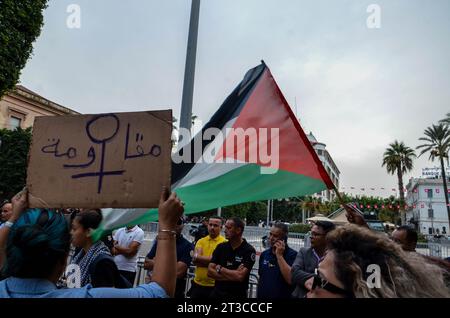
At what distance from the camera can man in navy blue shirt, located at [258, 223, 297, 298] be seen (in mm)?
3849

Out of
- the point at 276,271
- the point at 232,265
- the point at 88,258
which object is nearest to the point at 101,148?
the point at 88,258

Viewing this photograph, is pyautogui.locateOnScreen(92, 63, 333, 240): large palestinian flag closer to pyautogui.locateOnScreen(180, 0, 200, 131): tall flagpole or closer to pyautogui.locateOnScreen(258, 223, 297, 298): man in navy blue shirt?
pyautogui.locateOnScreen(258, 223, 297, 298): man in navy blue shirt

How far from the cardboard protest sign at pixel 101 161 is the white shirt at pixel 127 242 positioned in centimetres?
340

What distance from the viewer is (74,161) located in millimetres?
1870

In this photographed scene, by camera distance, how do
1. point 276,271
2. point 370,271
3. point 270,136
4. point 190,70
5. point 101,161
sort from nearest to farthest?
point 370,271 < point 101,161 < point 270,136 < point 276,271 < point 190,70

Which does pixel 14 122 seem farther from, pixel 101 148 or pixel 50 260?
pixel 50 260

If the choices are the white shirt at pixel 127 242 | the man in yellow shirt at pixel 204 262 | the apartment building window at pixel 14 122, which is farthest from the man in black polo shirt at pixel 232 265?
the apartment building window at pixel 14 122

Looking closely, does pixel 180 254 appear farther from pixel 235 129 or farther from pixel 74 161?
pixel 74 161

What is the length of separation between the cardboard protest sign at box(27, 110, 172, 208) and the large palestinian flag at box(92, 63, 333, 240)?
68 centimetres

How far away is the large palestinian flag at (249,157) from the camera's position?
2.62m

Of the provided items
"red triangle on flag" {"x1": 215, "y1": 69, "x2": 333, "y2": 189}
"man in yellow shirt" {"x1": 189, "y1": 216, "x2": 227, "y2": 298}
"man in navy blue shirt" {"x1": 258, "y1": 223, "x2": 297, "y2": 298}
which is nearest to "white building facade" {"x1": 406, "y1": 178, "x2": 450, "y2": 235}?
"man in yellow shirt" {"x1": 189, "y1": 216, "x2": 227, "y2": 298}

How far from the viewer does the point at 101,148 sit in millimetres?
1858

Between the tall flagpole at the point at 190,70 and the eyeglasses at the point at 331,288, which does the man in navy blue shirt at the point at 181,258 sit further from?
the eyeglasses at the point at 331,288

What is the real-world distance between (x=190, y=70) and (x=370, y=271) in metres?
4.05
